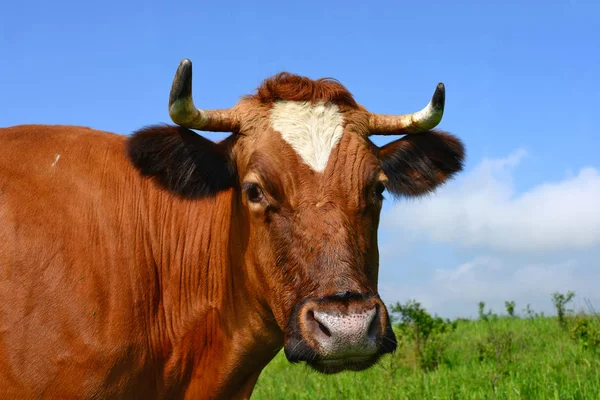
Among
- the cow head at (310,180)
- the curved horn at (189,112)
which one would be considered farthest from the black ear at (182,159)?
the curved horn at (189,112)

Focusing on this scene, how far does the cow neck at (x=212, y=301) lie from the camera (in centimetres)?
607

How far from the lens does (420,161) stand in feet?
22.2

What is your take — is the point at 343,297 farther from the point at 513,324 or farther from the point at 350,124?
the point at 513,324

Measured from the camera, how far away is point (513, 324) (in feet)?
50.6

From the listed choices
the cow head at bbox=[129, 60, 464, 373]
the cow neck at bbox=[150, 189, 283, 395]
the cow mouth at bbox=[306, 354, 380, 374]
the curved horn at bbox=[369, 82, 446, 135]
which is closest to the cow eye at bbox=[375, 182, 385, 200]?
the cow head at bbox=[129, 60, 464, 373]

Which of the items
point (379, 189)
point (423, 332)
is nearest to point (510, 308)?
point (423, 332)

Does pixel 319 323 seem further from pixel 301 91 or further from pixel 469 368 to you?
pixel 469 368

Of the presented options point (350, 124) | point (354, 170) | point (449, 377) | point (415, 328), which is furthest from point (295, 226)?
point (415, 328)

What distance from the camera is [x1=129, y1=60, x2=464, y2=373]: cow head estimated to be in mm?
4789

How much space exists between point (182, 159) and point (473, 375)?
551cm

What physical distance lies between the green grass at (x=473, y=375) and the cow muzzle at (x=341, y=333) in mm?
1492

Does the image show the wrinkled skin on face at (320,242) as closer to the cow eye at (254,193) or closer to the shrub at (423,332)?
the cow eye at (254,193)

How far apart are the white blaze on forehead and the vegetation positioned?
216 centimetres

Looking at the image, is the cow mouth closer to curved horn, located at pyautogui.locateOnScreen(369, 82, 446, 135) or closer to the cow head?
the cow head
